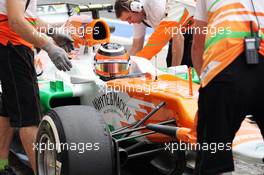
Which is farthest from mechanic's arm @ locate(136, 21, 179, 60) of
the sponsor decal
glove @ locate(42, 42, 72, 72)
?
glove @ locate(42, 42, 72, 72)

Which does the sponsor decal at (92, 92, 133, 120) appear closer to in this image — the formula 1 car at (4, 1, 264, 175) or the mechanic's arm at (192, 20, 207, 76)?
the formula 1 car at (4, 1, 264, 175)

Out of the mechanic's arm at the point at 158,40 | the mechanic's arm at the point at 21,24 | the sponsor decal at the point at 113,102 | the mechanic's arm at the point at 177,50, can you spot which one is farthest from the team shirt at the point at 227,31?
the mechanic's arm at the point at 177,50

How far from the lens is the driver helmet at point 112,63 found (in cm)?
378

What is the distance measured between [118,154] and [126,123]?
1.89 feet

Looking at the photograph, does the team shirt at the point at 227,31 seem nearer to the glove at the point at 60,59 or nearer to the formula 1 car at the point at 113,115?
the formula 1 car at the point at 113,115

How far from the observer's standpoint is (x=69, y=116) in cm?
306

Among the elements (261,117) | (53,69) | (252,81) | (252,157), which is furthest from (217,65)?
(53,69)

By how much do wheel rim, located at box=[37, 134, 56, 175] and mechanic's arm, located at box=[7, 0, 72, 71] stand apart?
43cm

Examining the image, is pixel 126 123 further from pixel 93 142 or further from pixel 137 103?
pixel 93 142

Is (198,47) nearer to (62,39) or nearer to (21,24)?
(21,24)

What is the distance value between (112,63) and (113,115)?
34cm


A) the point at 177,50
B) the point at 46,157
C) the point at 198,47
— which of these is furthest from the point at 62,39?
the point at 177,50

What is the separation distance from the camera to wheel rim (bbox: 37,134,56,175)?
3160mm

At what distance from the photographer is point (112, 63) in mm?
3773
